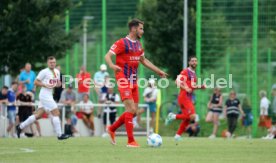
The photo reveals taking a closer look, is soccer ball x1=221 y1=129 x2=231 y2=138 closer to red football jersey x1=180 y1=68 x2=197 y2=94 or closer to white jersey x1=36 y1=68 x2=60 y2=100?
red football jersey x1=180 y1=68 x2=197 y2=94

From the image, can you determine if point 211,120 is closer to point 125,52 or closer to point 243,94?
point 243,94

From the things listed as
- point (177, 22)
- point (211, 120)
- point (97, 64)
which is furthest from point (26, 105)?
point (97, 64)

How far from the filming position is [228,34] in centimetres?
3172

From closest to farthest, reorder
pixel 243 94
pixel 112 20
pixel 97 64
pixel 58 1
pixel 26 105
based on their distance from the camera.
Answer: pixel 26 105, pixel 58 1, pixel 243 94, pixel 112 20, pixel 97 64

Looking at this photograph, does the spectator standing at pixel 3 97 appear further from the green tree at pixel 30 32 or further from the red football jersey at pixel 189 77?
the red football jersey at pixel 189 77

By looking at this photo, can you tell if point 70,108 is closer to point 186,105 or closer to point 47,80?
point 186,105

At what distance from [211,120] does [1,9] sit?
820cm

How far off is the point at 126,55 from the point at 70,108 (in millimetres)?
12984

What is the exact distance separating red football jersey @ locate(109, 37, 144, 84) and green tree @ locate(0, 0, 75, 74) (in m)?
13.1

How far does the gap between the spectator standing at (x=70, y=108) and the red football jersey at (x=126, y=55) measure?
12.1 meters

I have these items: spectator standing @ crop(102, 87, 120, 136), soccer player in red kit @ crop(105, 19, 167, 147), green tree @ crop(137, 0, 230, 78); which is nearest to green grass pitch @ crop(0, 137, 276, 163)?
soccer player in red kit @ crop(105, 19, 167, 147)

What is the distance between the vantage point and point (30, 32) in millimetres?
30844

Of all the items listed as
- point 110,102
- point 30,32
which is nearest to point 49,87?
point 110,102

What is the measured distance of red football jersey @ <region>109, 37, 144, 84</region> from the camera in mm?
17672
